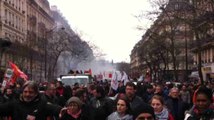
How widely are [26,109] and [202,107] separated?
6.75 feet

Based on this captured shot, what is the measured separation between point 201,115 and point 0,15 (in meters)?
53.4

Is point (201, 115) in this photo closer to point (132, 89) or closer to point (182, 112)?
point (132, 89)

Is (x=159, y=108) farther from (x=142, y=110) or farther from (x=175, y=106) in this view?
(x=175, y=106)

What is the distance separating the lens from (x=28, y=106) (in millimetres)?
5285

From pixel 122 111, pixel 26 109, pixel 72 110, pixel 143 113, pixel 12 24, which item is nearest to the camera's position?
pixel 143 113

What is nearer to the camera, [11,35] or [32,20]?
[11,35]

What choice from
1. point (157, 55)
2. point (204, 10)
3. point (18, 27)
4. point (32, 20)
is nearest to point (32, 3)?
point (32, 20)

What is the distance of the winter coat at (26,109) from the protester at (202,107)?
1.79m

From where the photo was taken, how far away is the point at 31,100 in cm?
527

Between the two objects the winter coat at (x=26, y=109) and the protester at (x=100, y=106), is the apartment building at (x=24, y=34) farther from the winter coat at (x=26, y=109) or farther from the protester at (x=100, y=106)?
the winter coat at (x=26, y=109)

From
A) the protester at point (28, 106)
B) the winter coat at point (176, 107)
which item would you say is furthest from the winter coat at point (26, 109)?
the winter coat at point (176, 107)

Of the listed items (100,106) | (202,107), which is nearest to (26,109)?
(202,107)

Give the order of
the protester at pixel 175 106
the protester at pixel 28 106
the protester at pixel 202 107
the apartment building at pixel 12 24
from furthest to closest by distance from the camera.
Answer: the apartment building at pixel 12 24 → the protester at pixel 175 106 → the protester at pixel 28 106 → the protester at pixel 202 107

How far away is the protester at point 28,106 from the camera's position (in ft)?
17.2
